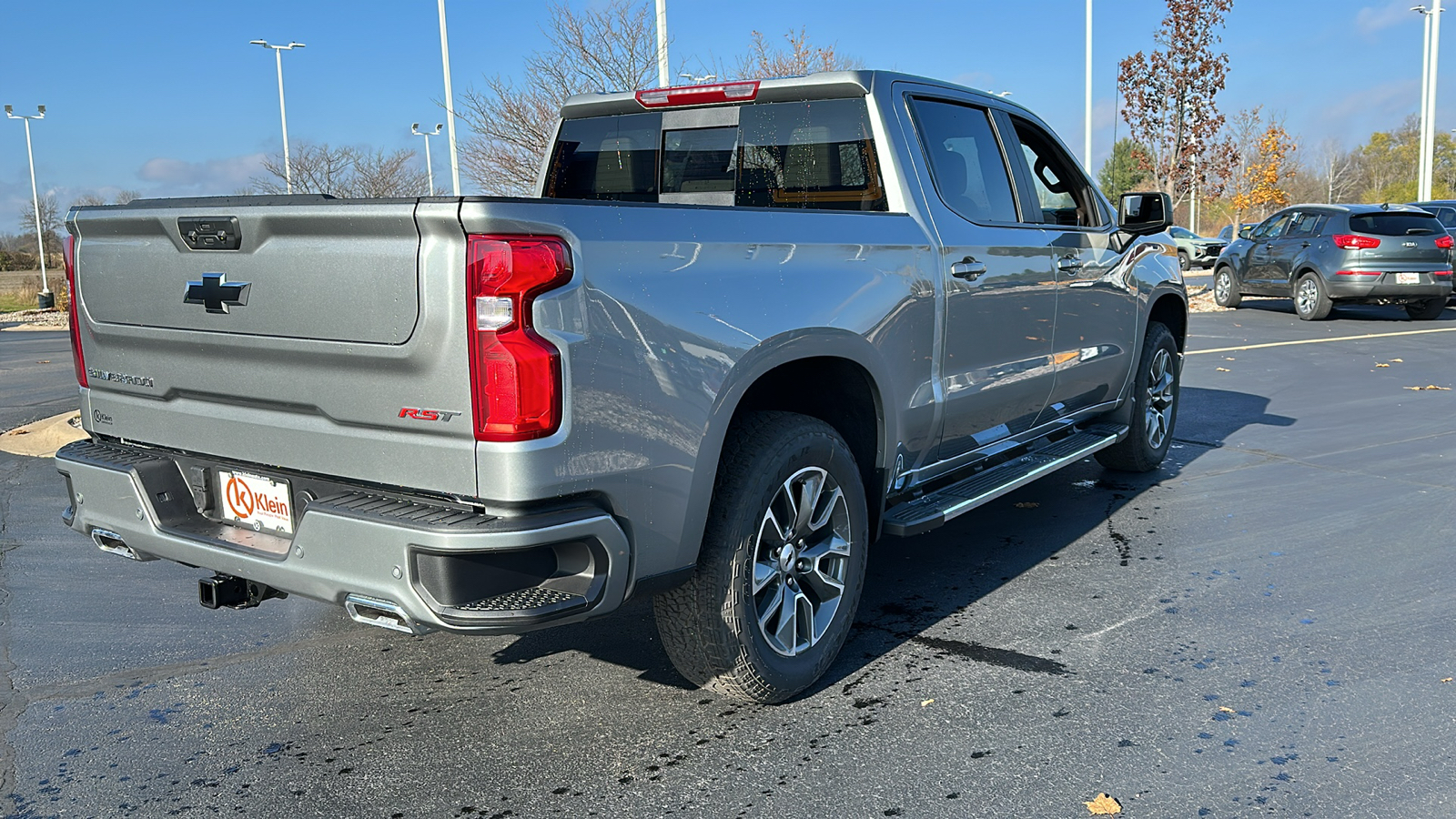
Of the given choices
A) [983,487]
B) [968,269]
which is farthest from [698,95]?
[983,487]

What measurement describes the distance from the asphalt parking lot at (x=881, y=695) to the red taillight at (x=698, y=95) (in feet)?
Answer: 6.94

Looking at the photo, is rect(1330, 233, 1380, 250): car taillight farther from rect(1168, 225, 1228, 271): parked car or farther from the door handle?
rect(1168, 225, 1228, 271): parked car

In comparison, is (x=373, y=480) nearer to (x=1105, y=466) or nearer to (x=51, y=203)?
(x=1105, y=466)

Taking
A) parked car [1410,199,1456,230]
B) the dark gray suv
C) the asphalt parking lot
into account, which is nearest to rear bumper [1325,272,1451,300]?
the dark gray suv

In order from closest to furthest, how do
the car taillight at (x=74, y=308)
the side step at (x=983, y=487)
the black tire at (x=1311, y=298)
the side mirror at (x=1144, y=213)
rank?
the car taillight at (x=74, y=308) < the side step at (x=983, y=487) < the side mirror at (x=1144, y=213) < the black tire at (x=1311, y=298)

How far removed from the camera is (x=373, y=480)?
2883mm

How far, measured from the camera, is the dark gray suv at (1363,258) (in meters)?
15.5

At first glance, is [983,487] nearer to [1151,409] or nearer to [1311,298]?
[1151,409]

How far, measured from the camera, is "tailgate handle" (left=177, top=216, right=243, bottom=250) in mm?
3039

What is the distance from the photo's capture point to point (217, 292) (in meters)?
3.13

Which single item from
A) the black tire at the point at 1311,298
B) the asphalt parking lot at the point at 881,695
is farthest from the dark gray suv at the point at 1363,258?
the asphalt parking lot at the point at 881,695

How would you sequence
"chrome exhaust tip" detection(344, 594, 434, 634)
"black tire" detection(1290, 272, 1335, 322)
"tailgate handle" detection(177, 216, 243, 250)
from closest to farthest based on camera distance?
1. "chrome exhaust tip" detection(344, 594, 434, 634)
2. "tailgate handle" detection(177, 216, 243, 250)
3. "black tire" detection(1290, 272, 1335, 322)

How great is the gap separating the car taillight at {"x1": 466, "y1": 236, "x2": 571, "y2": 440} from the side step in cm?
182

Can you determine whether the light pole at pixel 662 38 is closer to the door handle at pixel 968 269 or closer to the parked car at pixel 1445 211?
the parked car at pixel 1445 211
